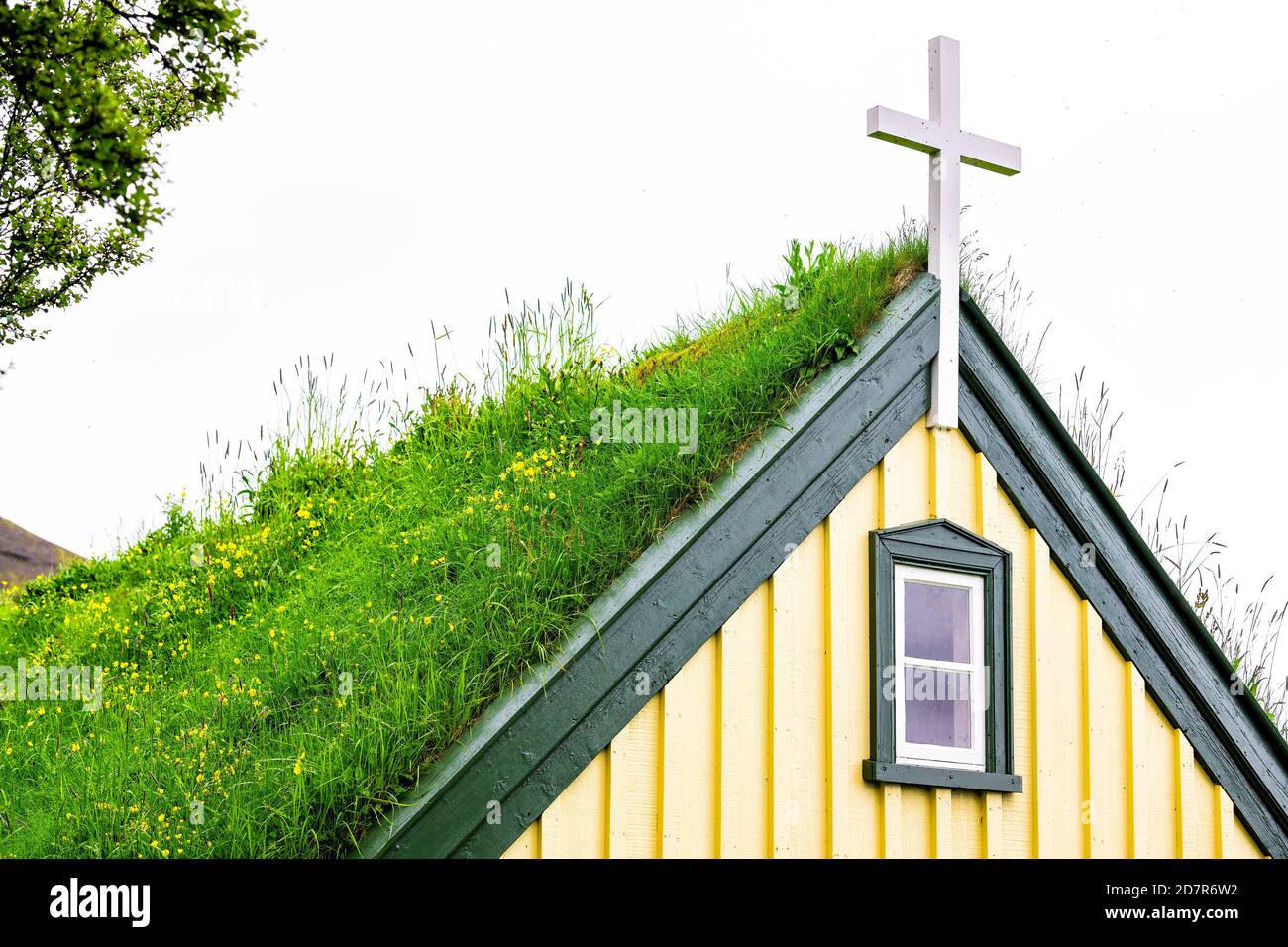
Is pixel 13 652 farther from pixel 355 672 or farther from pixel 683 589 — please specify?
pixel 683 589

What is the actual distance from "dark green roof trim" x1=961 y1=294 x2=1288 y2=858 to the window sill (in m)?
1.38

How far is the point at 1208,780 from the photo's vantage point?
325 inches

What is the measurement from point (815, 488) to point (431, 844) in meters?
2.72

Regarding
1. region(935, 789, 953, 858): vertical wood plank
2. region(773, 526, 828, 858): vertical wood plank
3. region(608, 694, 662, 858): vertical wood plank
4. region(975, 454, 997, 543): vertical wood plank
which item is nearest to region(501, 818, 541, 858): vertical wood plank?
region(608, 694, 662, 858): vertical wood plank

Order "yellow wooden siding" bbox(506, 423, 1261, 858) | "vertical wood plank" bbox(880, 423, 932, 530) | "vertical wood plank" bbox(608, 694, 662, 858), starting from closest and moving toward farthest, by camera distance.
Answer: "vertical wood plank" bbox(608, 694, 662, 858) → "yellow wooden siding" bbox(506, 423, 1261, 858) → "vertical wood plank" bbox(880, 423, 932, 530)

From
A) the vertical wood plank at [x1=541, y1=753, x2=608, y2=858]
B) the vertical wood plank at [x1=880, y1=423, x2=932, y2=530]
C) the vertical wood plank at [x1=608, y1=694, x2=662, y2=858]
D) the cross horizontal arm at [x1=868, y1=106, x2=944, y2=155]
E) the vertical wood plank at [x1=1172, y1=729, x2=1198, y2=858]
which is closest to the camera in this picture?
the vertical wood plank at [x1=541, y1=753, x2=608, y2=858]

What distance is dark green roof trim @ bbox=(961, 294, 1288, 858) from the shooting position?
784cm

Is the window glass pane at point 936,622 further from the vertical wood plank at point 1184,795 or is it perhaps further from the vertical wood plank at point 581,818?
the vertical wood plank at point 581,818

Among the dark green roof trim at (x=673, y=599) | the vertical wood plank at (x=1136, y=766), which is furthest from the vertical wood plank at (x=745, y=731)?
the vertical wood plank at (x=1136, y=766)

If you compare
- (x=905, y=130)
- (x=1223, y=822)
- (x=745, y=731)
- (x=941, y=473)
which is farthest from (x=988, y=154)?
(x=1223, y=822)

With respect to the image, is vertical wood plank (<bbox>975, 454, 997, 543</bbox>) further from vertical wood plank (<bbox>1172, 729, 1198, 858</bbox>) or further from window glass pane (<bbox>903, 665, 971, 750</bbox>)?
vertical wood plank (<bbox>1172, 729, 1198, 858</bbox>)

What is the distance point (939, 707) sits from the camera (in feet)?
23.9

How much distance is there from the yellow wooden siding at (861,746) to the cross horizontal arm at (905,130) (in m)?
1.71
